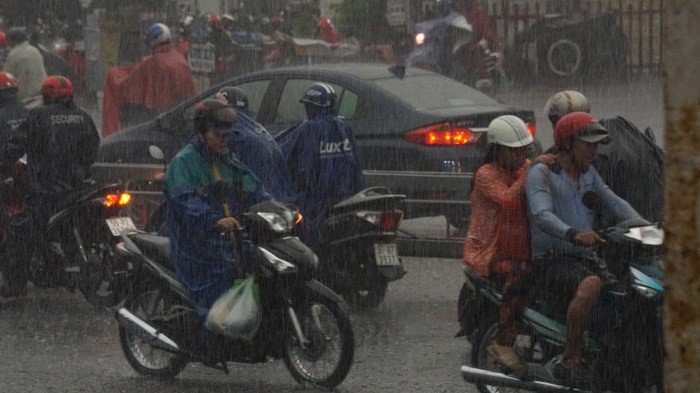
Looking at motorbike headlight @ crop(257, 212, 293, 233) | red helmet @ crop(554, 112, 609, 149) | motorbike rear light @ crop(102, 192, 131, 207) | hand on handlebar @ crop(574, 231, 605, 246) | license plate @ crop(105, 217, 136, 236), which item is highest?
red helmet @ crop(554, 112, 609, 149)

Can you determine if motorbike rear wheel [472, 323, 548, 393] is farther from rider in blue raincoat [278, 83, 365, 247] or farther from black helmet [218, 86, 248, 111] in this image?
black helmet [218, 86, 248, 111]

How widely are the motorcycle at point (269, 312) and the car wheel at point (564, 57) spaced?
19.6 meters

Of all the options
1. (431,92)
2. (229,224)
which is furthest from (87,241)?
(431,92)

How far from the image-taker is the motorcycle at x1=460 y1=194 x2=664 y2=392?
545cm

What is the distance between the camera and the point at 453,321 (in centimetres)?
891

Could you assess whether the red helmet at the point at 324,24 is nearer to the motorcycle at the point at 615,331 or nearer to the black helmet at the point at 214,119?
the black helmet at the point at 214,119

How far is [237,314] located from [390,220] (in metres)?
2.37

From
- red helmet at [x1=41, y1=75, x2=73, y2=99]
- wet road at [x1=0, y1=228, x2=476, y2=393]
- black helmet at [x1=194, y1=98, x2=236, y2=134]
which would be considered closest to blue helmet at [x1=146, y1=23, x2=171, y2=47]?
wet road at [x1=0, y1=228, x2=476, y2=393]

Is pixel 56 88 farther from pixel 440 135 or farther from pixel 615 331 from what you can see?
pixel 615 331

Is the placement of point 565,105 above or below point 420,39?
above

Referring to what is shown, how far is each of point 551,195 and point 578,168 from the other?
175 mm

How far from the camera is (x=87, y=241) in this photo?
30.9ft

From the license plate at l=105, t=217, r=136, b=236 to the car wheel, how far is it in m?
17.7

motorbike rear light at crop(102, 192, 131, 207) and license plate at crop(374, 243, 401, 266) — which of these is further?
motorbike rear light at crop(102, 192, 131, 207)
